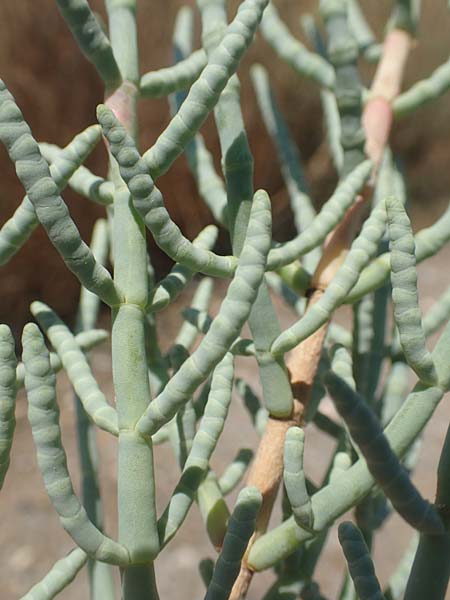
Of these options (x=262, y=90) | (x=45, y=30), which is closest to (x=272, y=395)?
(x=262, y=90)

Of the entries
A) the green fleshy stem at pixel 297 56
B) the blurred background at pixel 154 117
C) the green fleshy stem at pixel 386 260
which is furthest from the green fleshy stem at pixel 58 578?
the blurred background at pixel 154 117

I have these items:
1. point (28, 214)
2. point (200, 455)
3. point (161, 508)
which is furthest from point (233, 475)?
point (161, 508)

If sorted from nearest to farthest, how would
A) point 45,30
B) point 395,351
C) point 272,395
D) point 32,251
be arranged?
1. point 272,395
2. point 395,351
3. point 45,30
4. point 32,251

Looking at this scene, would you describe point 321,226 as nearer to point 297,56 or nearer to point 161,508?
point 297,56

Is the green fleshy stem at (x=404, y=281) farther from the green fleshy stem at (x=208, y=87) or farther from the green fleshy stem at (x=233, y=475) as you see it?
the green fleshy stem at (x=233, y=475)

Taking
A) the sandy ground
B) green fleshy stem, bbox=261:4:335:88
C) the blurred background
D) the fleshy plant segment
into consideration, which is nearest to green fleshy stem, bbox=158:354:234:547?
the fleshy plant segment

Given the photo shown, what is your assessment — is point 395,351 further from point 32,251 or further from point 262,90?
point 32,251
